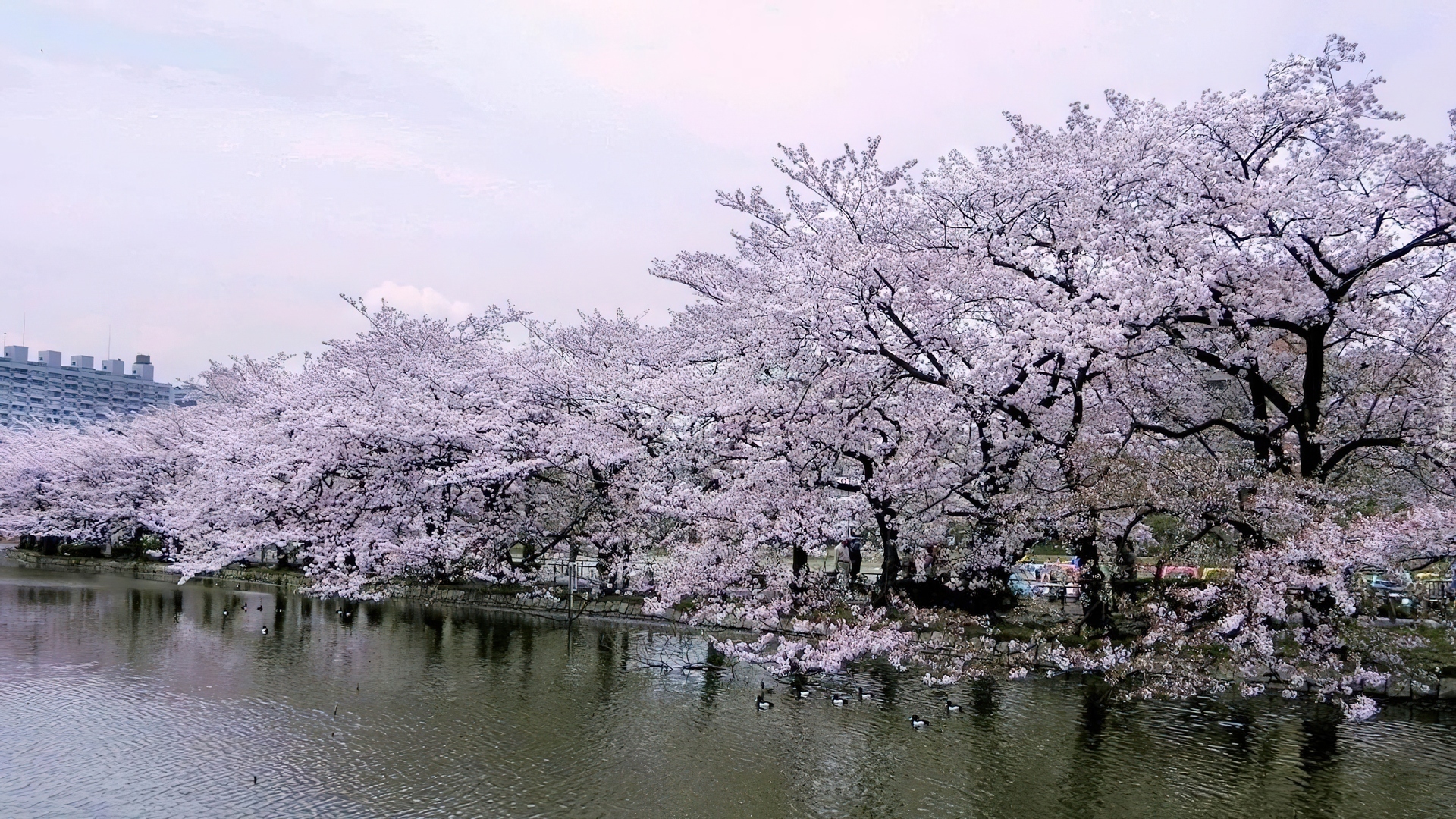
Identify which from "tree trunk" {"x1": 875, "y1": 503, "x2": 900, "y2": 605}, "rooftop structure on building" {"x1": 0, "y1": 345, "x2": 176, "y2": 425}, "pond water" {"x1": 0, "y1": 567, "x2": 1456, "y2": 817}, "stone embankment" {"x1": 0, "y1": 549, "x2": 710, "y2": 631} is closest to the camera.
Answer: "pond water" {"x1": 0, "y1": 567, "x2": 1456, "y2": 817}

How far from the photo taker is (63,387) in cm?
11331

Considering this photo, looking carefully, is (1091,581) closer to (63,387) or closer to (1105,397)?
(1105,397)

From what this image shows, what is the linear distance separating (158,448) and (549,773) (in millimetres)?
33906

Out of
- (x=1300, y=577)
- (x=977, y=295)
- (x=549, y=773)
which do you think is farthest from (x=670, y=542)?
(x=1300, y=577)

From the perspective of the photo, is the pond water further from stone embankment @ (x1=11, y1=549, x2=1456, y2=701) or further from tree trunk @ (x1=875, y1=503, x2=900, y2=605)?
tree trunk @ (x1=875, y1=503, x2=900, y2=605)

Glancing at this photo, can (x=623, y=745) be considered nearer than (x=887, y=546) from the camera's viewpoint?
Yes

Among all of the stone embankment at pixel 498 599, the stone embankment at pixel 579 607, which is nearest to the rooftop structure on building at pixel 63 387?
the stone embankment at pixel 579 607

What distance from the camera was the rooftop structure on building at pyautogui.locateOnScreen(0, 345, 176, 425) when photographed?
4240 inches

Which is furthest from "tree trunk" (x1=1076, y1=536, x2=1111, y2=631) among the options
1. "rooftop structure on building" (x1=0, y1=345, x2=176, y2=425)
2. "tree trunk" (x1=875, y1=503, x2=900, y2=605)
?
"rooftop structure on building" (x1=0, y1=345, x2=176, y2=425)

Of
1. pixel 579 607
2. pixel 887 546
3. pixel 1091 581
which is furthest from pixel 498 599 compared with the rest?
pixel 1091 581

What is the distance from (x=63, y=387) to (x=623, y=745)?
127m

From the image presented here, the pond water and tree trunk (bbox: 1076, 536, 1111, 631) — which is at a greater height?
tree trunk (bbox: 1076, 536, 1111, 631)

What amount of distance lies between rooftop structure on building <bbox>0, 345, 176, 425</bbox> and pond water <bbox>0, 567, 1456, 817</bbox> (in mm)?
104914

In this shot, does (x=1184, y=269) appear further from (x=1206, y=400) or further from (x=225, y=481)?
(x=225, y=481)
